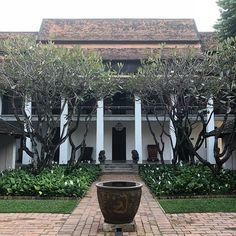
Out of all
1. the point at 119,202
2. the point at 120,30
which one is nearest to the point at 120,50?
the point at 120,30

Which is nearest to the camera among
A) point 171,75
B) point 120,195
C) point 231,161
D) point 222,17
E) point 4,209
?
point 120,195

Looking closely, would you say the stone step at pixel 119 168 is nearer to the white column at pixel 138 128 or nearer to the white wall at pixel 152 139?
the white column at pixel 138 128

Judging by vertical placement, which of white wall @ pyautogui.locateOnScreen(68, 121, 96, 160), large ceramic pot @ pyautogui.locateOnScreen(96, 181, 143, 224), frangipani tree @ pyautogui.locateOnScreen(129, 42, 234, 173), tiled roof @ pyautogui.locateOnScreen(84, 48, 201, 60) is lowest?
large ceramic pot @ pyautogui.locateOnScreen(96, 181, 143, 224)

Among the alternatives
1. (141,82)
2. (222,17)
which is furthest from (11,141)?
(222,17)

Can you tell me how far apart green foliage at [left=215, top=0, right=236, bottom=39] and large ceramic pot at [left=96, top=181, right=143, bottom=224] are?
8.55 m

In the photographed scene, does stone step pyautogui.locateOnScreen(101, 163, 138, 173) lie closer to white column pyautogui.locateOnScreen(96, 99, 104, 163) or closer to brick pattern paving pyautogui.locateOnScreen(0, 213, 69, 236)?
white column pyautogui.locateOnScreen(96, 99, 104, 163)

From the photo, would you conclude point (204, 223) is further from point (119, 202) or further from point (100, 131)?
point (100, 131)

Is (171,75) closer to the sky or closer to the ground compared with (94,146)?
closer to the sky

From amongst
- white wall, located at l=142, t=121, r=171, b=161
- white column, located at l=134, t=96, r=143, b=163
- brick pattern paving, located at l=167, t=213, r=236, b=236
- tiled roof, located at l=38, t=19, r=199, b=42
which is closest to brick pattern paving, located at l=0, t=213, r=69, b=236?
brick pattern paving, located at l=167, t=213, r=236, b=236

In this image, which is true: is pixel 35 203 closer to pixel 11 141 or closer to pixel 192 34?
pixel 11 141

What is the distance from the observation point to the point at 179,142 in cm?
1691

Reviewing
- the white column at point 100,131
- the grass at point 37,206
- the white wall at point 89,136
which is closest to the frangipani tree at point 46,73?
the grass at point 37,206

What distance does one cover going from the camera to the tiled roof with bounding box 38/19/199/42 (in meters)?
28.7

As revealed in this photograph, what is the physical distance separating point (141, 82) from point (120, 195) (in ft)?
33.8
